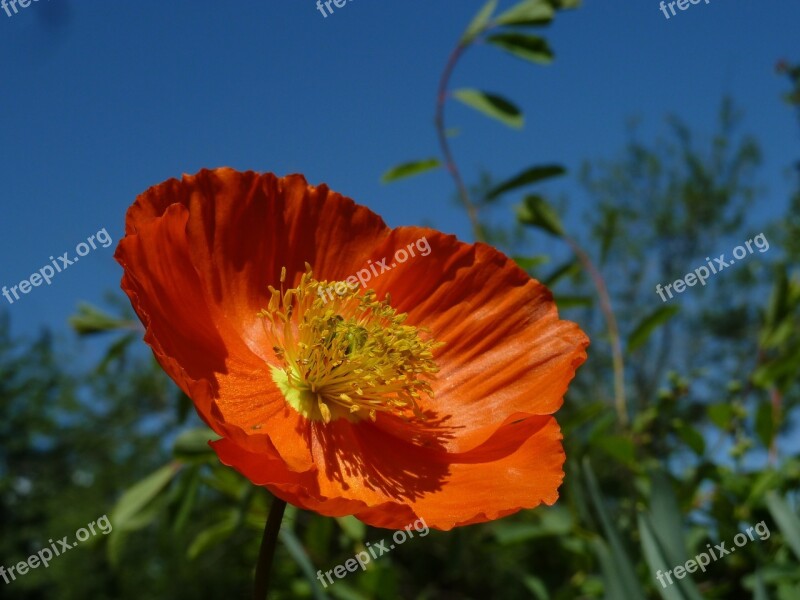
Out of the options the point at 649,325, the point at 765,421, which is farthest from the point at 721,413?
the point at 649,325

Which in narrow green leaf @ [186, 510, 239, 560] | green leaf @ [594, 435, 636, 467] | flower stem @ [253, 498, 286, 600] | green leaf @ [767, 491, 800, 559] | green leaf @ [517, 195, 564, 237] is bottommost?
green leaf @ [767, 491, 800, 559]

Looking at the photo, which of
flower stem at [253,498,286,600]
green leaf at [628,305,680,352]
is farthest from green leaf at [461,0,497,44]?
flower stem at [253,498,286,600]

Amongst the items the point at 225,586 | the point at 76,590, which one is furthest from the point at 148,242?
the point at 76,590

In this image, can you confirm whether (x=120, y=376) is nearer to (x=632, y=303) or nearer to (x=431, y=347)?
(x=632, y=303)

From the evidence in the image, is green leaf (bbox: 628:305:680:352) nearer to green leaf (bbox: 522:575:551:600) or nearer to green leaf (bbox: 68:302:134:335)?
green leaf (bbox: 522:575:551:600)

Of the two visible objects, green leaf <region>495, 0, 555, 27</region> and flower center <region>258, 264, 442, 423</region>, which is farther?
green leaf <region>495, 0, 555, 27</region>

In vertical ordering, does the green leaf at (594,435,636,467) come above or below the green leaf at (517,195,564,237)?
below
